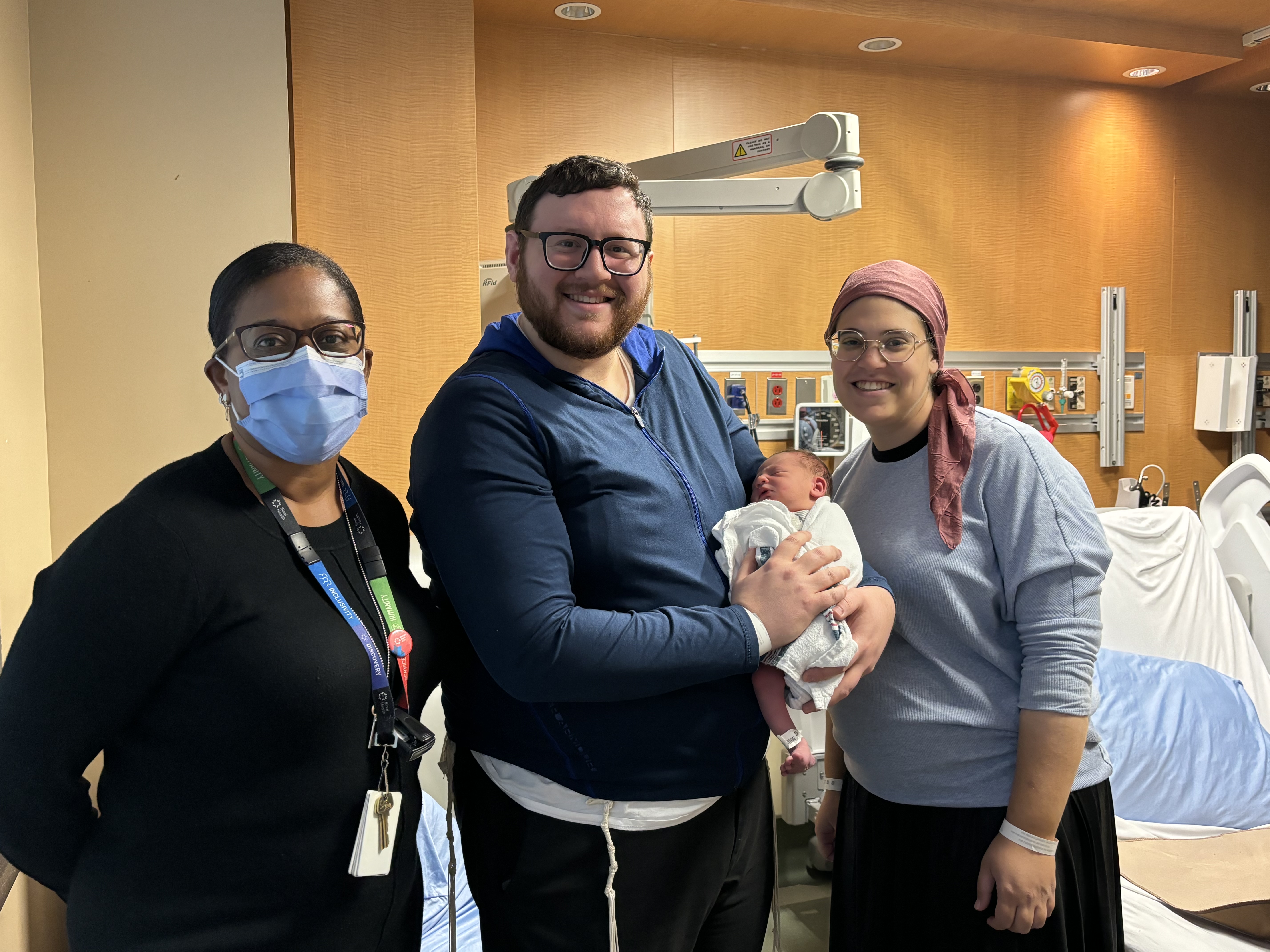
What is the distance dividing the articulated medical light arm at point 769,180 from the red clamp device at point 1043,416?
239 cm

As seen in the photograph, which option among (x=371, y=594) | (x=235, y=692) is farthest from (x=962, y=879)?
(x=235, y=692)

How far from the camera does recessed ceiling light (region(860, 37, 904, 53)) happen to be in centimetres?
393

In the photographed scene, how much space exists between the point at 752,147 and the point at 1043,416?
2.56 m

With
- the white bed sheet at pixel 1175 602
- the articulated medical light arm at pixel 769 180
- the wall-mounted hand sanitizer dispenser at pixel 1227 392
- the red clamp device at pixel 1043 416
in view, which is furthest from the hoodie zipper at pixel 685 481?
the wall-mounted hand sanitizer dispenser at pixel 1227 392

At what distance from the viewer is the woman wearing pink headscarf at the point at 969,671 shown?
1389 mm

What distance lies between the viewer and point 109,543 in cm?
108

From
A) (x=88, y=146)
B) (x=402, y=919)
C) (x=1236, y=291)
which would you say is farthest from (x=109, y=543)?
(x=1236, y=291)

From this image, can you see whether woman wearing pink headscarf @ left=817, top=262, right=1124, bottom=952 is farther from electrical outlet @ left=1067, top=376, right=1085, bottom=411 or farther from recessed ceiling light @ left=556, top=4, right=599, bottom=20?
electrical outlet @ left=1067, top=376, right=1085, bottom=411

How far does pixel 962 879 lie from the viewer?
1453mm

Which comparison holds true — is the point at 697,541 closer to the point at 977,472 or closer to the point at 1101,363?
the point at 977,472

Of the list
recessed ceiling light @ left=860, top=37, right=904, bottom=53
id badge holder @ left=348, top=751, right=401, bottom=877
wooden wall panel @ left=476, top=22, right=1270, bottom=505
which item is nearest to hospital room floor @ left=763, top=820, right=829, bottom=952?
id badge holder @ left=348, top=751, right=401, bottom=877

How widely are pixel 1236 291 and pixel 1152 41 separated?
1455 millimetres

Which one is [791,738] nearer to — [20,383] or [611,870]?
[611,870]

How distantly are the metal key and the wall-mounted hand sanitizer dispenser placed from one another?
4763 millimetres
